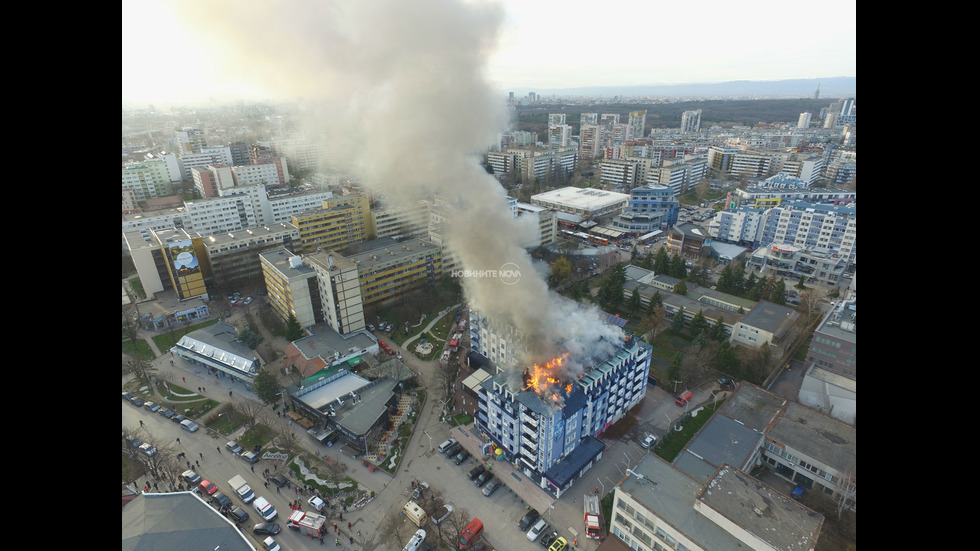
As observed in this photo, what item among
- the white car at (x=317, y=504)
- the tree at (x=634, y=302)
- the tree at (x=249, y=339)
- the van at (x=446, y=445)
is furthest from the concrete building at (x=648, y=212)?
the white car at (x=317, y=504)

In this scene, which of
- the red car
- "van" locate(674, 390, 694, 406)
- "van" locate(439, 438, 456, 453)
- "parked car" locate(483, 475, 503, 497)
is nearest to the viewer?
"parked car" locate(483, 475, 503, 497)

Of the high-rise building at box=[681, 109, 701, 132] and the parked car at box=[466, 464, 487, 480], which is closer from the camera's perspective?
the parked car at box=[466, 464, 487, 480]

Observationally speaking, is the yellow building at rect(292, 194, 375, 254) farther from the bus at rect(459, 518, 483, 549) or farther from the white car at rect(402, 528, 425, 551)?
the bus at rect(459, 518, 483, 549)

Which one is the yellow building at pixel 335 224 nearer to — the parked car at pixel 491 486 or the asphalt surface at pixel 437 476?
the asphalt surface at pixel 437 476

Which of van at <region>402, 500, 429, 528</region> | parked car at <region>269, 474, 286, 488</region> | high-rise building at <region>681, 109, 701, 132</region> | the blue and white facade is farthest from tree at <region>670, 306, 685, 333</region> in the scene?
high-rise building at <region>681, 109, 701, 132</region>

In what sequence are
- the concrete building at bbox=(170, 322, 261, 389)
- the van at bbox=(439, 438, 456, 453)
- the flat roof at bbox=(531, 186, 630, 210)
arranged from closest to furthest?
the van at bbox=(439, 438, 456, 453) → the concrete building at bbox=(170, 322, 261, 389) → the flat roof at bbox=(531, 186, 630, 210)

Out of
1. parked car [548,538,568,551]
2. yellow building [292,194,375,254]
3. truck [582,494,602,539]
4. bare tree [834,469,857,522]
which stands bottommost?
parked car [548,538,568,551]

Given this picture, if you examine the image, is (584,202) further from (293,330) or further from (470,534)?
(470,534)
